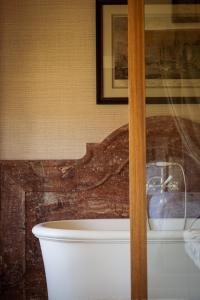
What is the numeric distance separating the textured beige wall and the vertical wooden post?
1.15 metres

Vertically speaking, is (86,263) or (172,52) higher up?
(172,52)

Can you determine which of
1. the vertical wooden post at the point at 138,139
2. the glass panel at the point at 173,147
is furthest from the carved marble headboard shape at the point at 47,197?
the vertical wooden post at the point at 138,139

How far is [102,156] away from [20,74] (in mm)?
836

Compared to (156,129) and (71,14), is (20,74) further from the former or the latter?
(156,129)

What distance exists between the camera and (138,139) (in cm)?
157

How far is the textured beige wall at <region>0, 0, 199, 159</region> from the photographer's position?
273cm

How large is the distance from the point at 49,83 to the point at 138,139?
1.35 m

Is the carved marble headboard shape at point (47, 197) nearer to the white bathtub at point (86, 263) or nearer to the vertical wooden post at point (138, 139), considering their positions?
the white bathtub at point (86, 263)

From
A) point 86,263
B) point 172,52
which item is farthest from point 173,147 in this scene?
point 86,263

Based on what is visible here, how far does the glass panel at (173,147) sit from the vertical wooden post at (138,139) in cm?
2

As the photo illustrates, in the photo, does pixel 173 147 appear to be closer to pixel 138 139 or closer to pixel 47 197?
pixel 138 139

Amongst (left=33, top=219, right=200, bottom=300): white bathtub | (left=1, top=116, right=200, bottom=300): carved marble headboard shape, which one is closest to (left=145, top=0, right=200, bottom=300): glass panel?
(left=33, top=219, right=200, bottom=300): white bathtub

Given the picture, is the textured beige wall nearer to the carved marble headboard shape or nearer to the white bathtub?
the carved marble headboard shape

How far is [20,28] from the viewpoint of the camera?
276 centimetres
